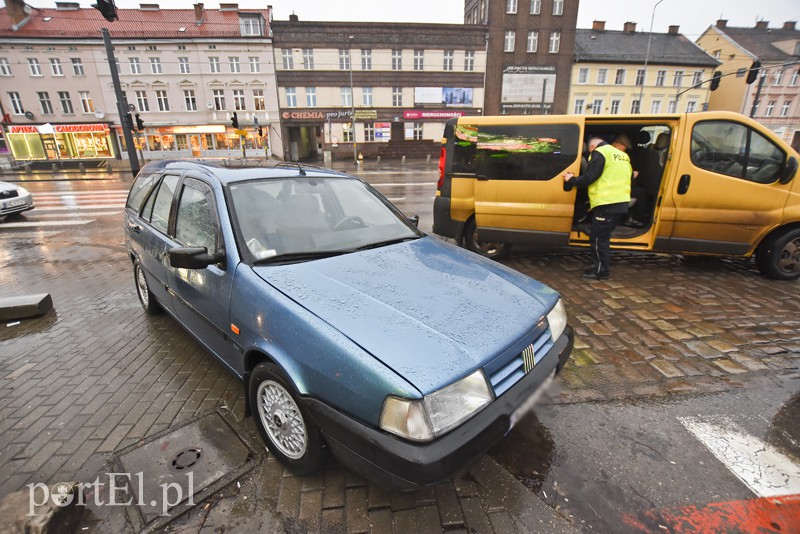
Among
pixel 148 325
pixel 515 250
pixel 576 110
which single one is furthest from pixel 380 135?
pixel 148 325

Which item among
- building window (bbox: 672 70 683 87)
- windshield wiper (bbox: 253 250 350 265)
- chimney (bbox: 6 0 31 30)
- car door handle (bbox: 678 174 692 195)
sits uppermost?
chimney (bbox: 6 0 31 30)

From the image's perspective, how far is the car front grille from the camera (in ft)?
6.01

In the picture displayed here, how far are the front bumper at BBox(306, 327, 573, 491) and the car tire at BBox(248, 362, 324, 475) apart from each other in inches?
6.2

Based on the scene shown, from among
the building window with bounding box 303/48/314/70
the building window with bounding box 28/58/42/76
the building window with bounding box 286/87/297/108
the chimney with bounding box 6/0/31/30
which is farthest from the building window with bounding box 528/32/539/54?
the chimney with bounding box 6/0/31/30

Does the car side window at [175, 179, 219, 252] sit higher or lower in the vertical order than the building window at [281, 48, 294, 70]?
lower

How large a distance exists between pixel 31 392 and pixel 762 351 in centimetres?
643

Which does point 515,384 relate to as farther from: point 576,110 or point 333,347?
point 576,110

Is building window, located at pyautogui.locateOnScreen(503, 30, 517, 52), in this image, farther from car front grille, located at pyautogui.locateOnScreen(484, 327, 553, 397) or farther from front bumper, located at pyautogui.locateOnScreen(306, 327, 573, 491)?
front bumper, located at pyautogui.locateOnScreen(306, 327, 573, 491)

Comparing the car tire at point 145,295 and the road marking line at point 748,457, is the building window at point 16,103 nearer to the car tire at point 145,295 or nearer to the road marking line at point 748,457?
the car tire at point 145,295

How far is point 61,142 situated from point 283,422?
152ft

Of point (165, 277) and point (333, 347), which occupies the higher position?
point (333, 347)

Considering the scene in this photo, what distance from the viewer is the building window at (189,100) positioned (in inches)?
1363

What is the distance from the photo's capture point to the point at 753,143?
15.4 feet

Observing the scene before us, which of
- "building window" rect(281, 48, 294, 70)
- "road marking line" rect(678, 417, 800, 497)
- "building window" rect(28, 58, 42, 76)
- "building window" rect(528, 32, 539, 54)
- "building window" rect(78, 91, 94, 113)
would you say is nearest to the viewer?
"road marking line" rect(678, 417, 800, 497)
